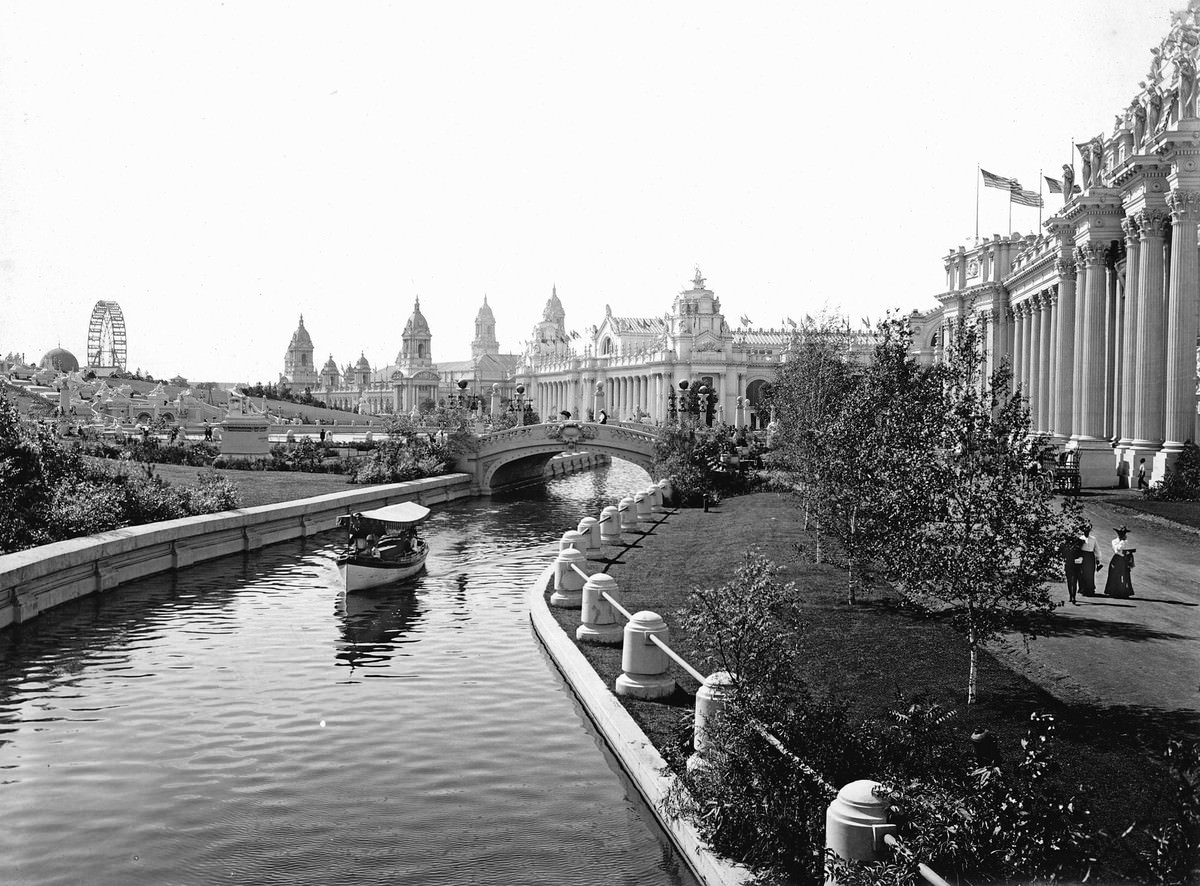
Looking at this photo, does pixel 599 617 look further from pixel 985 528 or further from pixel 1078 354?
pixel 1078 354

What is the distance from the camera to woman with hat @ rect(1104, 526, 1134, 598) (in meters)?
19.7

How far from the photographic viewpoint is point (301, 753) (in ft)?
49.5

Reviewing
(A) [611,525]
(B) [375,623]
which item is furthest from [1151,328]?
(B) [375,623]

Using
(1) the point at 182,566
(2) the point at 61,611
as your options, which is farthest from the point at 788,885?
(1) the point at 182,566

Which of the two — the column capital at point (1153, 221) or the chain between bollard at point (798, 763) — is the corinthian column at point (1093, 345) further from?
the chain between bollard at point (798, 763)

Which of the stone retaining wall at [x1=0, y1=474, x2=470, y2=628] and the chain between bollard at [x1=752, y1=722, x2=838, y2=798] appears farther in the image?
the stone retaining wall at [x1=0, y1=474, x2=470, y2=628]

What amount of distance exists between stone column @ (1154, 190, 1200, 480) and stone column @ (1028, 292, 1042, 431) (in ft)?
70.2

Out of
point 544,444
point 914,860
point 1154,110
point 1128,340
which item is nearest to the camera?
point 914,860

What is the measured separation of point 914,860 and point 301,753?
33.4 feet

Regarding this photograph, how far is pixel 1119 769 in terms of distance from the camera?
11.4 m

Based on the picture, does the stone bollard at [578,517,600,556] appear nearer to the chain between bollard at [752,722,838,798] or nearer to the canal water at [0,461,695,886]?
the canal water at [0,461,695,886]

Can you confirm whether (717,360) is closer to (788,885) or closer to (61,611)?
(61,611)

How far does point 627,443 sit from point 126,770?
4991cm

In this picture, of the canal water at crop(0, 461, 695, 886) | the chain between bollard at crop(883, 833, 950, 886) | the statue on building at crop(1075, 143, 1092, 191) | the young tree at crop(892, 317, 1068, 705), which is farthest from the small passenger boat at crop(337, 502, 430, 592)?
the statue on building at crop(1075, 143, 1092, 191)
